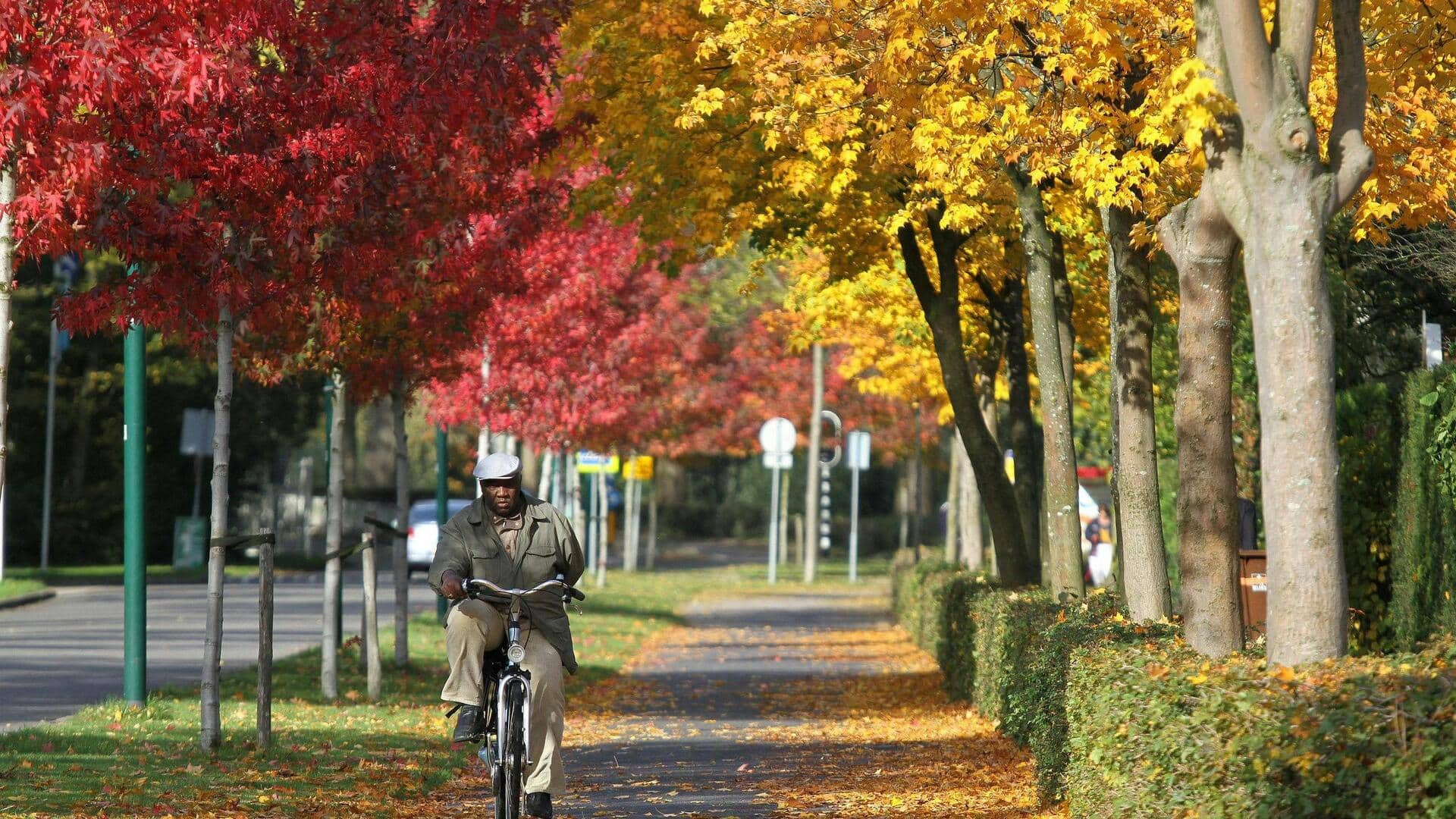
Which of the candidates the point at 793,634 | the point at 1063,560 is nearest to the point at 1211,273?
the point at 1063,560

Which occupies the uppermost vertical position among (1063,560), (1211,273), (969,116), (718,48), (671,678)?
(718,48)

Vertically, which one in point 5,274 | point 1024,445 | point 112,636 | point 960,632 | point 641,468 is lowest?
point 112,636

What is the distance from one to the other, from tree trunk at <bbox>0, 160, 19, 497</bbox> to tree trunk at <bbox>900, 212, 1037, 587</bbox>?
27.9 ft

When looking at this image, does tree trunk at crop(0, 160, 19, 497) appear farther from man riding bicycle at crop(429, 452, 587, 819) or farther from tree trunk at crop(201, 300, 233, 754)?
man riding bicycle at crop(429, 452, 587, 819)

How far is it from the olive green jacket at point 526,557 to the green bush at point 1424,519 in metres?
5.97

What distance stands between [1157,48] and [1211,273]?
2.76 meters

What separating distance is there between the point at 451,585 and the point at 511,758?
774 mm

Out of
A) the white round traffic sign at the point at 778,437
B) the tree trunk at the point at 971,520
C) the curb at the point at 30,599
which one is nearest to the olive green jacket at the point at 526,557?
the tree trunk at the point at 971,520

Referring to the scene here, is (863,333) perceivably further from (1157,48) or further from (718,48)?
(1157,48)

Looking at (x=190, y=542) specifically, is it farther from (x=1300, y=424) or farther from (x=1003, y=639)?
(x=1300, y=424)

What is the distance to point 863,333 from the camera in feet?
98.9

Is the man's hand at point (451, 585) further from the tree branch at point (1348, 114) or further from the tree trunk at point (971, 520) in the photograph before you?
the tree trunk at point (971, 520)

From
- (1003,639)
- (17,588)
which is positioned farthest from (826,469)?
(1003,639)

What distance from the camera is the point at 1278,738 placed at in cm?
604
